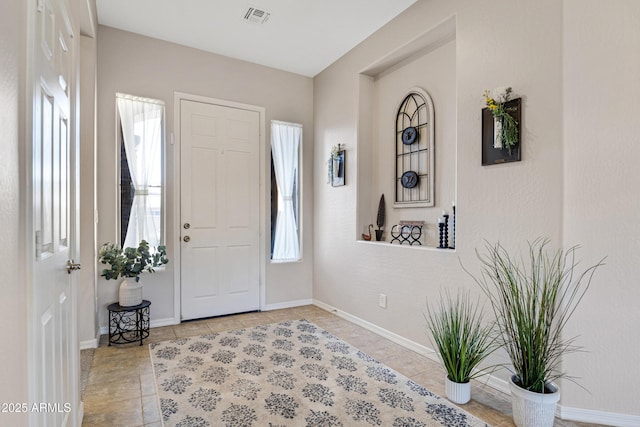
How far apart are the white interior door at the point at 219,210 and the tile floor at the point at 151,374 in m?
0.32

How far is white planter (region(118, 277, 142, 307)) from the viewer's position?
10.4 feet

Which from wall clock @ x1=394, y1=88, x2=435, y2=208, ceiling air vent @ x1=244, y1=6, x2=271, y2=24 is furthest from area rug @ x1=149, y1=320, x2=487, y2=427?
ceiling air vent @ x1=244, y1=6, x2=271, y2=24

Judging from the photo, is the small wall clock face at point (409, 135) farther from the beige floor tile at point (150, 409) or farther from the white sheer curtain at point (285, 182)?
the beige floor tile at point (150, 409)

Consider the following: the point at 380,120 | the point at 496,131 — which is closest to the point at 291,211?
the point at 380,120

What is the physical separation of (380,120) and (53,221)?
320cm

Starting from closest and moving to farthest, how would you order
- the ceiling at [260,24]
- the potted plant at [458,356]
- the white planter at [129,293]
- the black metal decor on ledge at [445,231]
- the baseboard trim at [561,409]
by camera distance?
the baseboard trim at [561,409], the potted plant at [458,356], the black metal decor on ledge at [445,231], the ceiling at [260,24], the white planter at [129,293]

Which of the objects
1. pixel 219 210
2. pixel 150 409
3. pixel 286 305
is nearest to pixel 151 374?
pixel 150 409

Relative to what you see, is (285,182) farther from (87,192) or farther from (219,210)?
(87,192)

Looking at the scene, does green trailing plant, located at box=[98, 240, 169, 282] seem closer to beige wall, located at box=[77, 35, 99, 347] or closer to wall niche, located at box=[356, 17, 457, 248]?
beige wall, located at box=[77, 35, 99, 347]

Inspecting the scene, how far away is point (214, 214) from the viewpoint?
12.9ft

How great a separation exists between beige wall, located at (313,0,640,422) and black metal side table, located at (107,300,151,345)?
2.47m

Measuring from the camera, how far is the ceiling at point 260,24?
3.06 metres

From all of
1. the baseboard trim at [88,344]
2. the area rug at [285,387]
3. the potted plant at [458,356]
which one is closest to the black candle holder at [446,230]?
the potted plant at [458,356]

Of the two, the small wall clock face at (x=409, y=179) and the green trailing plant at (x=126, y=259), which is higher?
the small wall clock face at (x=409, y=179)
